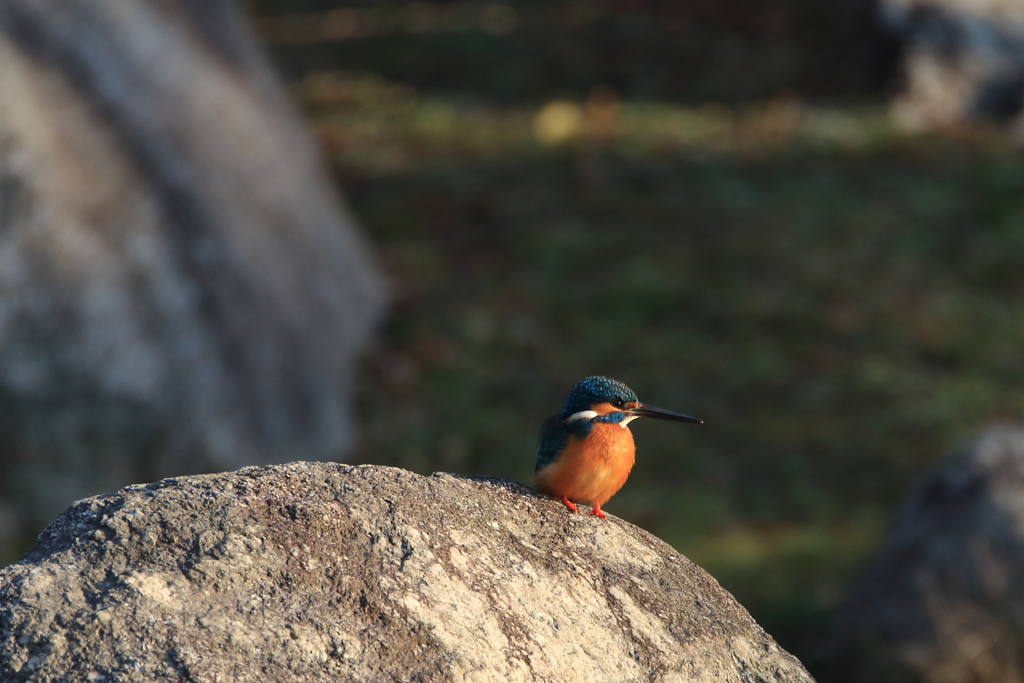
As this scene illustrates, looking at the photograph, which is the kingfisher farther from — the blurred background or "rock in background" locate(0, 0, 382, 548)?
"rock in background" locate(0, 0, 382, 548)

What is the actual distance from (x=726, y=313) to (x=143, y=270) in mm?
5202

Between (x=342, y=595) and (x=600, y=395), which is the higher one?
(x=600, y=395)

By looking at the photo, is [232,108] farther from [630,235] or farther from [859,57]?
[859,57]

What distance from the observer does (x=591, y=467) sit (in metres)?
3.26

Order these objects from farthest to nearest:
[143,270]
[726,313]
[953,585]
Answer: [726,313] → [143,270] → [953,585]

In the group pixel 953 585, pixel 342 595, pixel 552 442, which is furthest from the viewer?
pixel 953 585

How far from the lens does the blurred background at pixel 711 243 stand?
27.8ft

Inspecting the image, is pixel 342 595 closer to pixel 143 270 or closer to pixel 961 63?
pixel 143 270

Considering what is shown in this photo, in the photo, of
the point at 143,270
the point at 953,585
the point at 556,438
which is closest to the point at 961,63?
the point at 953,585

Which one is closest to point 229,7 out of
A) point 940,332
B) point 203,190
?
point 203,190

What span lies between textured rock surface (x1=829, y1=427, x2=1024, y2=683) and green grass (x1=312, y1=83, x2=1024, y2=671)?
28.0 inches

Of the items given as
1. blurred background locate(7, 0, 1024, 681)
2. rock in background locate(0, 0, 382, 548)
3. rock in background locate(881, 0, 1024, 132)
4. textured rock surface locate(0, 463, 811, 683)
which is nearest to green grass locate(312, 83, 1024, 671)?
blurred background locate(7, 0, 1024, 681)

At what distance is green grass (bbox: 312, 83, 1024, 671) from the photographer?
27.0 feet

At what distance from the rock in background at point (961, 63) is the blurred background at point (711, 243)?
29 millimetres
